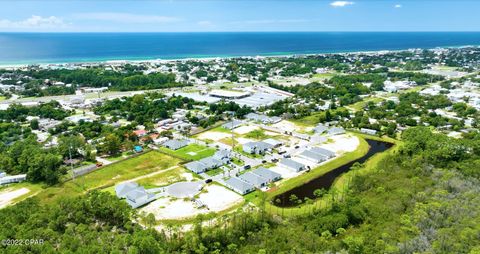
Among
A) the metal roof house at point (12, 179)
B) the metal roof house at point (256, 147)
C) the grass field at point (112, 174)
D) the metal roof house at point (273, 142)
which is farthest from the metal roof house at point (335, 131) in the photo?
the metal roof house at point (12, 179)

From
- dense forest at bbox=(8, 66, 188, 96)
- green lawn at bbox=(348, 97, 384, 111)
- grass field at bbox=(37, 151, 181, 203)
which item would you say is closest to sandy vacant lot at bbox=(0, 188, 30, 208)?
grass field at bbox=(37, 151, 181, 203)

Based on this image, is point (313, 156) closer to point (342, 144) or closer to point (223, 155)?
point (342, 144)

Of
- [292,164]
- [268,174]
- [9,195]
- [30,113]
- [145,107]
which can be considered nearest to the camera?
[9,195]

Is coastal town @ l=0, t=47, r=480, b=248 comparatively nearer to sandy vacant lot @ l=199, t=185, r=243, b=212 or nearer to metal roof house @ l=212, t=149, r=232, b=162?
sandy vacant lot @ l=199, t=185, r=243, b=212

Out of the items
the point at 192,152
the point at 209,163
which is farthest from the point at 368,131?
the point at 192,152

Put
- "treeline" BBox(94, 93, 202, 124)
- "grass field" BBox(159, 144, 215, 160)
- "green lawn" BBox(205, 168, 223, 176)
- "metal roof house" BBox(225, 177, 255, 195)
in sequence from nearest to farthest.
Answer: "metal roof house" BBox(225, 177, 255, 195)
"green lawn" BBox(205, 168, 223, 176)
"grass field" BBox(159, 144, 215, 160)
"treeline" BBox(94, 93, 202, 124)

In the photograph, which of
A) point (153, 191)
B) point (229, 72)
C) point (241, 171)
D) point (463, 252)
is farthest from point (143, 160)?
point (229, 72)

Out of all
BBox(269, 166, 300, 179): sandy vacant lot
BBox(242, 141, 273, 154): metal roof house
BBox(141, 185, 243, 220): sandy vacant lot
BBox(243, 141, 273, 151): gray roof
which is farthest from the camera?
BBox(243, 141, 273, 151): gray roof

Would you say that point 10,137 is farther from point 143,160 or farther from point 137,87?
point 137,87
